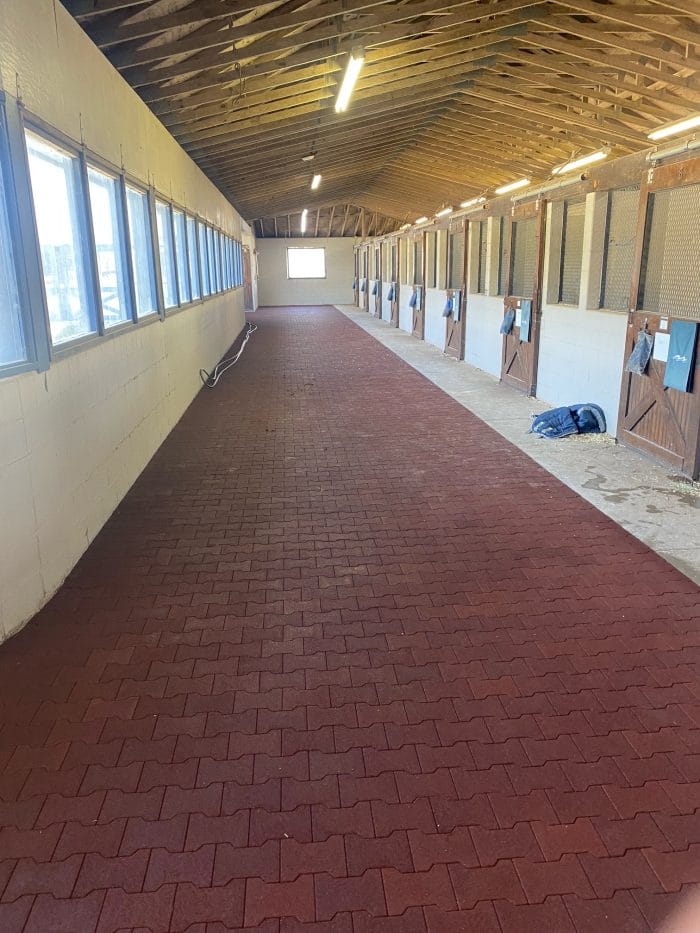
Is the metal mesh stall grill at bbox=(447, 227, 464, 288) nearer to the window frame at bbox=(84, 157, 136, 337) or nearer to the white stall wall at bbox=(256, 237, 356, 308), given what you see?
the window frame at bbox=(84, 157, 136, 337)

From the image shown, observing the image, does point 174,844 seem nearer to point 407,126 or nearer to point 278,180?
point 407,126

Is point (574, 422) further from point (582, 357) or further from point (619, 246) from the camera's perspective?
point (619, 246)

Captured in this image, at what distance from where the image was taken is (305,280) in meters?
31.0

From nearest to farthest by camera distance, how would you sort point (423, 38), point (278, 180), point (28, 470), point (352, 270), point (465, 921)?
1. point (465, 921)
2. point (28, 470)
3. point (423, 38)
4. point (278, 180)
5. point (352, 270)

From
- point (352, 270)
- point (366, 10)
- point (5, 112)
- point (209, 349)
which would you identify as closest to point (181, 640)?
point (5, 112)

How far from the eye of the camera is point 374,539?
429cm

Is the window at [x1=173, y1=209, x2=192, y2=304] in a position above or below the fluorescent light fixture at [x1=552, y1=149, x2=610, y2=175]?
below

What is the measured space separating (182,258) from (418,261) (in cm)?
851

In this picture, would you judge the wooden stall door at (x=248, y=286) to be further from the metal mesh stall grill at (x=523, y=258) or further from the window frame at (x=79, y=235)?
the window frame at (x=79, y=235)

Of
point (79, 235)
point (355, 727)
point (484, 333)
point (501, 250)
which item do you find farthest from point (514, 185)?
point (355, 727)

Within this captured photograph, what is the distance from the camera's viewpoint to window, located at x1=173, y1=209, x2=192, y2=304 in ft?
27.9

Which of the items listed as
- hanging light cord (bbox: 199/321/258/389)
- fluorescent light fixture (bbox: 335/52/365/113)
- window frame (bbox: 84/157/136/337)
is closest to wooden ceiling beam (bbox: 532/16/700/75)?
fluorescent light fixture (bbox: 335/52/365/113)

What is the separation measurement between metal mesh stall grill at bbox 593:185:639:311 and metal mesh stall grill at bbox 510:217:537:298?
159cm

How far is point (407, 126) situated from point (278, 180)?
14.0ft
